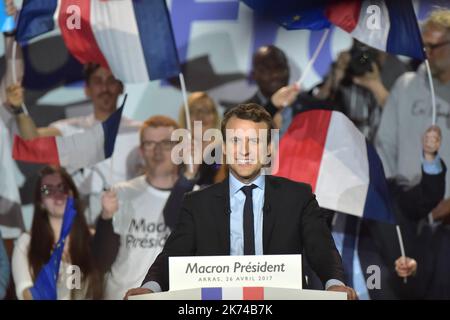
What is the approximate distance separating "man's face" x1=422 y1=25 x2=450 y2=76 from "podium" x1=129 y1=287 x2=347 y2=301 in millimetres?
2234

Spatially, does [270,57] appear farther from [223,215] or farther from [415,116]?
[223,215]

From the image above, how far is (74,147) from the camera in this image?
4.97m

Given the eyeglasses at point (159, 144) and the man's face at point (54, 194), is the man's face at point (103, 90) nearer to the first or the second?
the eyeglasses at point (159, 144)

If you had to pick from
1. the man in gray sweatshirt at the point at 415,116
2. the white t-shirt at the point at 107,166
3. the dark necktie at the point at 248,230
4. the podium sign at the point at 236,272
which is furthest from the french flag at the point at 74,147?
the podium sign at the point at 236,272

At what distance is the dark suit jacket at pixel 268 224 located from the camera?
3328 millimetres

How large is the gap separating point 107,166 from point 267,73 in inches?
39.6

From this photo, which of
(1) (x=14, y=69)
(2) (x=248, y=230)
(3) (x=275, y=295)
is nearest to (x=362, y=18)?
(2) (x=248, y=230)

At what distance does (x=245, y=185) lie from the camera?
359 centimetres

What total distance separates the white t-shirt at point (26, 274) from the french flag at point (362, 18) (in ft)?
5.71

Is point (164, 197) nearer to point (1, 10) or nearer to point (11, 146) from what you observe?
point (11, 146)

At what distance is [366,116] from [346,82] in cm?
21

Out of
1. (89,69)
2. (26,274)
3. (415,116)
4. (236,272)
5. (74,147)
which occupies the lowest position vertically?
(26,274)

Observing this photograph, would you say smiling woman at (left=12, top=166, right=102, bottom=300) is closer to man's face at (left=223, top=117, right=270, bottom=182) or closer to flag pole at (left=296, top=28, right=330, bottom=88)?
flag pole at (left=296, top=28, right=330, bottom=88)
